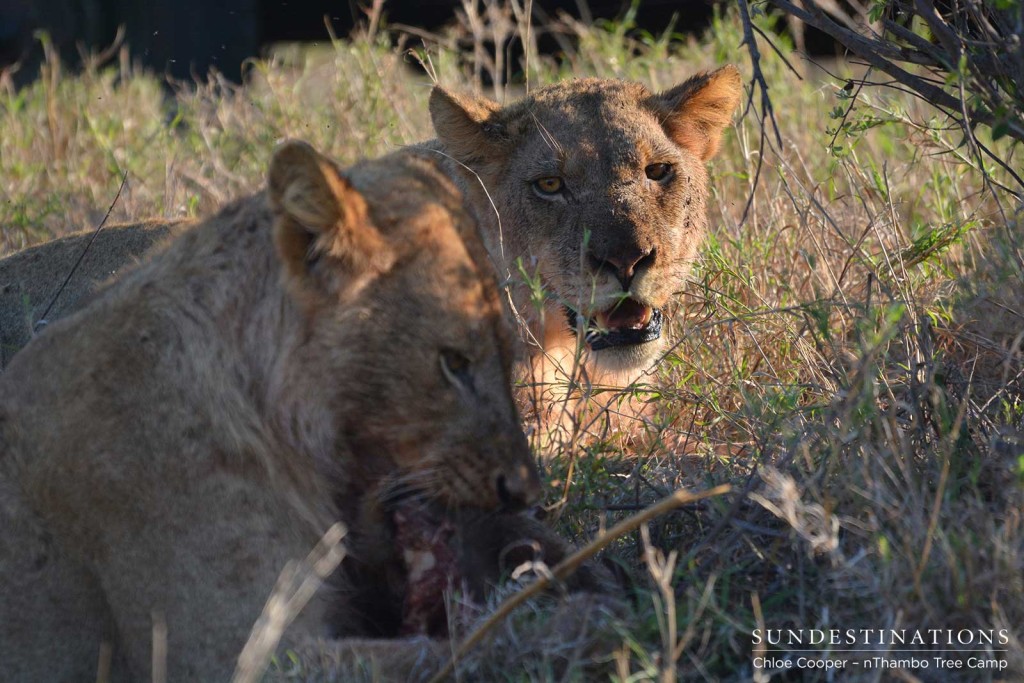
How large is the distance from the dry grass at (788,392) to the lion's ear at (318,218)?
32.7 inches

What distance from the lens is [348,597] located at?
9.21ft

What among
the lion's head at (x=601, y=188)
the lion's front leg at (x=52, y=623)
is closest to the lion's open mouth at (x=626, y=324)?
the lion's head at (x=601, y=188)

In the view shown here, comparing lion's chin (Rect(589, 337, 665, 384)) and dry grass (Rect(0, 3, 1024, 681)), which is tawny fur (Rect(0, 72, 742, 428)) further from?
dry grass (Rect(0, 3, 1024, 681))

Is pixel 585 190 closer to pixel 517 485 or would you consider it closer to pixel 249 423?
pixel 517 485

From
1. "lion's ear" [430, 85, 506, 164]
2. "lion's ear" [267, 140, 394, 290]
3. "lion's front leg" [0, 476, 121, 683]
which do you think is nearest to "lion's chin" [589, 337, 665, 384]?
"lion's ear" [430, 85, 506, 164]

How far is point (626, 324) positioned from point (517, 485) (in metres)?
1.68

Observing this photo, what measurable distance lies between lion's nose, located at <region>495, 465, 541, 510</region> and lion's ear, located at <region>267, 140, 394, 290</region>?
0.51 m

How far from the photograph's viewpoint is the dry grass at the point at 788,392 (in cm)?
257

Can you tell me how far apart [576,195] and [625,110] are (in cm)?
44

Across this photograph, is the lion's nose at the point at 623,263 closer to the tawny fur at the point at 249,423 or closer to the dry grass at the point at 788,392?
the dry grass at the point at 788,392

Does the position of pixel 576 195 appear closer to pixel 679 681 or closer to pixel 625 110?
pixel 625 110

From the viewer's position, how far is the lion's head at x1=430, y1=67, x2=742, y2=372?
4242mm

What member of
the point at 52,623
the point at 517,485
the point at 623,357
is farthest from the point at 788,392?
the point at 52,623

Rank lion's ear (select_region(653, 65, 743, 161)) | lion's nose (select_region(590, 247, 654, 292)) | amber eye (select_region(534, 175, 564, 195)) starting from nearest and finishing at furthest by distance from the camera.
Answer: lion's nose (select_region(590, 247, 654, 292)) → amber eye (select_region(534, 175, 564, 195)) → lion's ear (select_region(653, 65, 743, 161))
